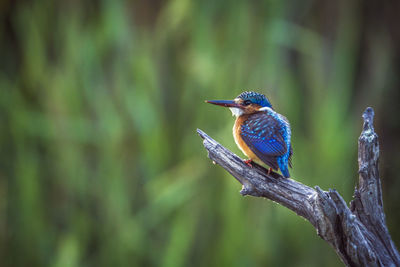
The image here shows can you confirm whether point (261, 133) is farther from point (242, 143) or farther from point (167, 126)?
point (167, 126)

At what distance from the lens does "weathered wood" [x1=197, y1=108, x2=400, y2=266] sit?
31.4 inches

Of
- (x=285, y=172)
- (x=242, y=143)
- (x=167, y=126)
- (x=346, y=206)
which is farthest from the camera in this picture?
(x=167, y=126)

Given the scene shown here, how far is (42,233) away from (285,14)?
164 centimetres

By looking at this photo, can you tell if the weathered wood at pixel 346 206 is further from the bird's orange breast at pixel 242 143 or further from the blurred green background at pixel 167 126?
the blurred green background at pixel 167 126

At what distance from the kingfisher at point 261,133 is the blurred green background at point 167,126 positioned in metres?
1.05

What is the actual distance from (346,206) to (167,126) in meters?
1.76

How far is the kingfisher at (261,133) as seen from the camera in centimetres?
99

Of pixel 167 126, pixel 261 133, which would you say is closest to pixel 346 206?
pixel 261 133

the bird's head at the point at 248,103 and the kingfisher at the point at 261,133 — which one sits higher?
the bird's head at the point at 248,103

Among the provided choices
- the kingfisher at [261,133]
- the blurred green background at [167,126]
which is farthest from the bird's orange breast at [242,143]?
the blurred green background at [167,126]

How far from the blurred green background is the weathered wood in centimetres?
124

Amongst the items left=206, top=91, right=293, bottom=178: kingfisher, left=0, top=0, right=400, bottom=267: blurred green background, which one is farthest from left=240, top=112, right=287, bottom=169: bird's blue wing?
left=0, top=0, right=400, bottom=267: blurred green background

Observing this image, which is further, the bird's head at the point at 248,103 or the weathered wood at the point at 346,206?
the bird's head at the point at 248,103

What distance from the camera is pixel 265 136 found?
103cm
